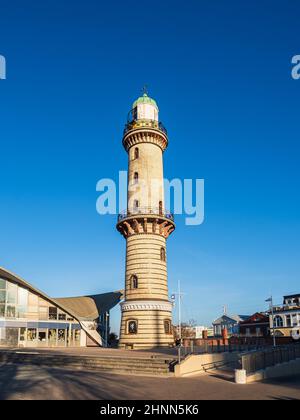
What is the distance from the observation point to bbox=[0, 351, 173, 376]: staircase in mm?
20844

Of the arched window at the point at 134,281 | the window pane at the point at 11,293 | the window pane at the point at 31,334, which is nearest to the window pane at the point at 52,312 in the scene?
the window pane at the point at 31,334

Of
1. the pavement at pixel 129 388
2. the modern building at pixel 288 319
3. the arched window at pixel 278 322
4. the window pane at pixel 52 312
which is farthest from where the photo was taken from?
the arched window at pixel 278 322

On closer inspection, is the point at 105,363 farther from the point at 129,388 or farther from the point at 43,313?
the point at 43,313

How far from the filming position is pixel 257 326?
75.1 m

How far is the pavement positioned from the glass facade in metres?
24.1

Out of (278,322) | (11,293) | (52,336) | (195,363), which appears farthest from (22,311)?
(278,322)

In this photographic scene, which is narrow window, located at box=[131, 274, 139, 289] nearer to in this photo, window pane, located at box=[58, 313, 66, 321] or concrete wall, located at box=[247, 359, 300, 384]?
window pane, located at box=[58, 313, 66, 321]

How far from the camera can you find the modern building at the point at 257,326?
73.1m

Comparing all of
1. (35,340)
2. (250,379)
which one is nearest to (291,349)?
(250,379)

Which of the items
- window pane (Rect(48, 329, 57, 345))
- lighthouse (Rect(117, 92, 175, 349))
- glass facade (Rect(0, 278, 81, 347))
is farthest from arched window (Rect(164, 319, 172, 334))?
window pane (Rect(48, 329, 57, 345))

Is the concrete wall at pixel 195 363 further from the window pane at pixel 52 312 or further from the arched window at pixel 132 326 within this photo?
the window pane at pixel 52 312

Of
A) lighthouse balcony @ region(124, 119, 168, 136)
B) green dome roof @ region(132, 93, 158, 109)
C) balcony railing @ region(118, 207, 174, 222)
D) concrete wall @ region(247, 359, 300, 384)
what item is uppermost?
green dome roof @ region(132, 93, 158, 109)

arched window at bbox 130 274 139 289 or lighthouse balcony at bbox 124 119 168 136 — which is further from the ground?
lighthouse balcony at bbox 124 119 168 136

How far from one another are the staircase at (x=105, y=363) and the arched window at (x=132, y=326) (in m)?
10.5
